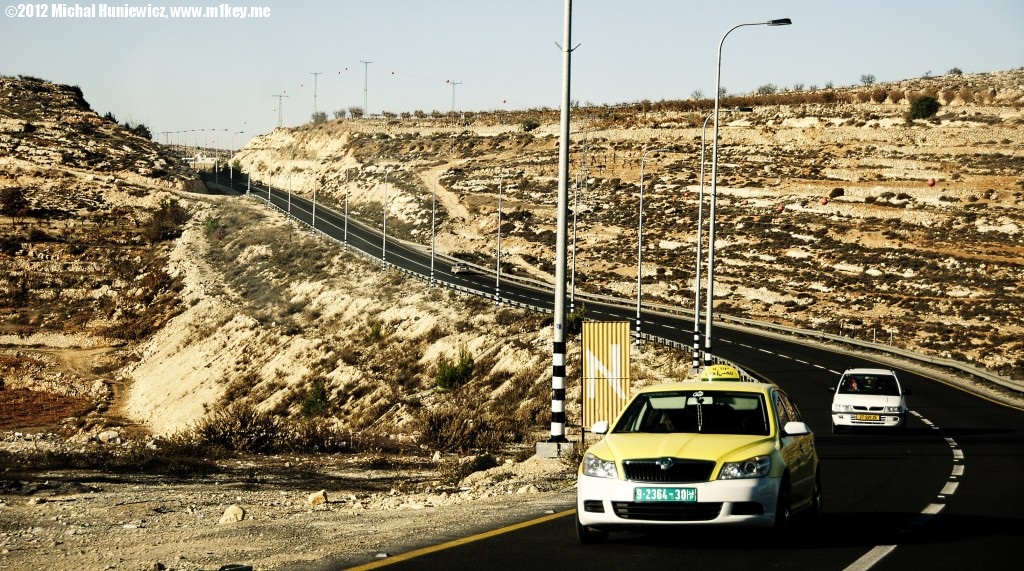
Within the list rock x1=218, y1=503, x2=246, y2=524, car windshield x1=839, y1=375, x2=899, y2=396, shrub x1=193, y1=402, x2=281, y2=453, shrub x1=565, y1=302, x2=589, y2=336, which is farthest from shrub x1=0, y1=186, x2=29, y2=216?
rock x1=218, y1=503, x2=246, y2=524

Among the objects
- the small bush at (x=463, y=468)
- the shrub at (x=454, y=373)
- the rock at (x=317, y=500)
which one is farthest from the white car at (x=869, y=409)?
the shrub at (x=454, y=373)

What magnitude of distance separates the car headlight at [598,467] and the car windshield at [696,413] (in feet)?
2.79

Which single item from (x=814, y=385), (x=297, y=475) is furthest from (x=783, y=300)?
(x=297, y=475)

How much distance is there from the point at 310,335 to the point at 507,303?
12063 mm

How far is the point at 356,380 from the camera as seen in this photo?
2291 inches

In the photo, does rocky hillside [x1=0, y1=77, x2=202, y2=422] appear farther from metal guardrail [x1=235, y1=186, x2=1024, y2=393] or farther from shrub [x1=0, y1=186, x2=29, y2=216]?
metal guardrail [x1=235, y1=186, x2=1024, y2=393]

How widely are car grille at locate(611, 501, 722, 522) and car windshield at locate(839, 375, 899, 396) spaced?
67.6ft

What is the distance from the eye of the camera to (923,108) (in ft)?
382

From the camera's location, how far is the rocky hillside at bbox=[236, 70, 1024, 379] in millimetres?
78088

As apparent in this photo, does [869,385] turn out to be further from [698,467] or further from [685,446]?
[698,467]

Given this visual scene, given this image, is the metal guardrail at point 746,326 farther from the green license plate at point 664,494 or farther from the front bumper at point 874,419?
A: the green license plate at point 664,494

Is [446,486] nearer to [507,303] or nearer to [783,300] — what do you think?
[507,303]

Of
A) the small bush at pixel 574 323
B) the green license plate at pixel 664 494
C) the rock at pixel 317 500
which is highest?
the green license plate at pixel 664 494

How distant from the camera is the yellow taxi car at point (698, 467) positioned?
1056 centimetres
